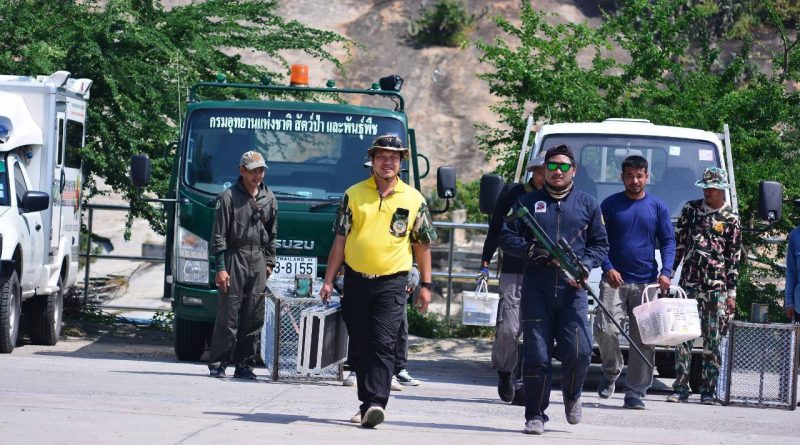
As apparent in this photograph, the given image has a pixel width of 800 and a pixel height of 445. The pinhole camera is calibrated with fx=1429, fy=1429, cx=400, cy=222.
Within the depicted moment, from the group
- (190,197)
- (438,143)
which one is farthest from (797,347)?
(438,143)

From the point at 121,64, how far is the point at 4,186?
3.92 meters

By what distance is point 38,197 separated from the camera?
44.1 feet

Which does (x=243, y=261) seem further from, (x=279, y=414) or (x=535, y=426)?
(x=535, y=426)

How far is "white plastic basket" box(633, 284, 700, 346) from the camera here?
9.85m

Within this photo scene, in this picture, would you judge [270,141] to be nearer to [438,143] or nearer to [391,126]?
[391,126]

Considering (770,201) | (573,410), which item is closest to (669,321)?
(573,410)

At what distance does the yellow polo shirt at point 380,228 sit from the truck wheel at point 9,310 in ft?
18.0

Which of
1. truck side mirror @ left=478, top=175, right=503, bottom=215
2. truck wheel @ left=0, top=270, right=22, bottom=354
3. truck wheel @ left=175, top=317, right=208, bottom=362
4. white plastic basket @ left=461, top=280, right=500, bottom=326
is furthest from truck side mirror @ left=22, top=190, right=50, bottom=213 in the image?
white plastic basket @ left=461, top=280, right=500, bottom=326

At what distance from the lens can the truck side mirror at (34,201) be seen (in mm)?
13414

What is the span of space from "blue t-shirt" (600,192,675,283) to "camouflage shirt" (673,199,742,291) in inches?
23.0

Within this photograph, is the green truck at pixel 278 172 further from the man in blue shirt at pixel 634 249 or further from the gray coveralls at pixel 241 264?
the man in blue shirt at pixel 634 249

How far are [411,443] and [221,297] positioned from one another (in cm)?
393

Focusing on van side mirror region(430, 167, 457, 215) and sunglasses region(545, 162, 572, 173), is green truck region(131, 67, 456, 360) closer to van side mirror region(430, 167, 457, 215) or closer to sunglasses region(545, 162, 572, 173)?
van side mirror region(430, 167, 457, 215)

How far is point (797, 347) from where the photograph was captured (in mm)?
11703
